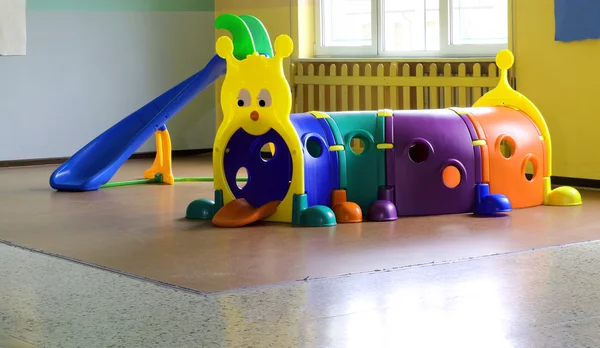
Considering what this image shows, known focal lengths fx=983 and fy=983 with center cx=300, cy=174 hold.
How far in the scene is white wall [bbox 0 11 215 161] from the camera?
7.93 metres

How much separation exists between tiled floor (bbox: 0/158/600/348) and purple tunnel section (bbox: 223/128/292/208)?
0.80 ft

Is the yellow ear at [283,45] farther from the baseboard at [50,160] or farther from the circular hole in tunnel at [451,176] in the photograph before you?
the baseboard at [50,160]

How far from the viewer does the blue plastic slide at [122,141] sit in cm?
641

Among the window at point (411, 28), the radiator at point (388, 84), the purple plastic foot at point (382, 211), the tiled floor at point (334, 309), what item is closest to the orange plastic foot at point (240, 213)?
the purple plastic foot at point (382, 211)

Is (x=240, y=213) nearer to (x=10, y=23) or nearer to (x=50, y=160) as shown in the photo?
(x=10, y=23)

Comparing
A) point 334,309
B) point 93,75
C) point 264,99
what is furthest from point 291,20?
point 334,309

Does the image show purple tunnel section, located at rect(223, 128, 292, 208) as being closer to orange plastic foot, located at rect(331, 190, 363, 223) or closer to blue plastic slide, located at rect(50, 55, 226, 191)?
orange plastic foot, located at rect(331, 190, 363, 223)

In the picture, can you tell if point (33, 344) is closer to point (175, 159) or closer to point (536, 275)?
point (536, 275)

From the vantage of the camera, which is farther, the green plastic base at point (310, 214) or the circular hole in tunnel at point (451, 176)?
the circular hole in tunnel at point (451, 176)

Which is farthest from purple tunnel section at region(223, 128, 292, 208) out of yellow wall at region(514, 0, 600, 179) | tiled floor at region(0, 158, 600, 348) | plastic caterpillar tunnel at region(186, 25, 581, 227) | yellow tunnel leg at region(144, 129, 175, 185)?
yellow wall at region(514, 0, 600, 179)

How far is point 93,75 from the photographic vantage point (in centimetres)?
827

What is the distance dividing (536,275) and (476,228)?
1.09 meters

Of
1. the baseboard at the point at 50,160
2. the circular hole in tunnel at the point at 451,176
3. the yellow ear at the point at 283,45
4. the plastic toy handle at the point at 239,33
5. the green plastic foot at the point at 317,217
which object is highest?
the plastic toy handle at the point at 239,33

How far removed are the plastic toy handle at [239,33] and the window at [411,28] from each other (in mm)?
1828
